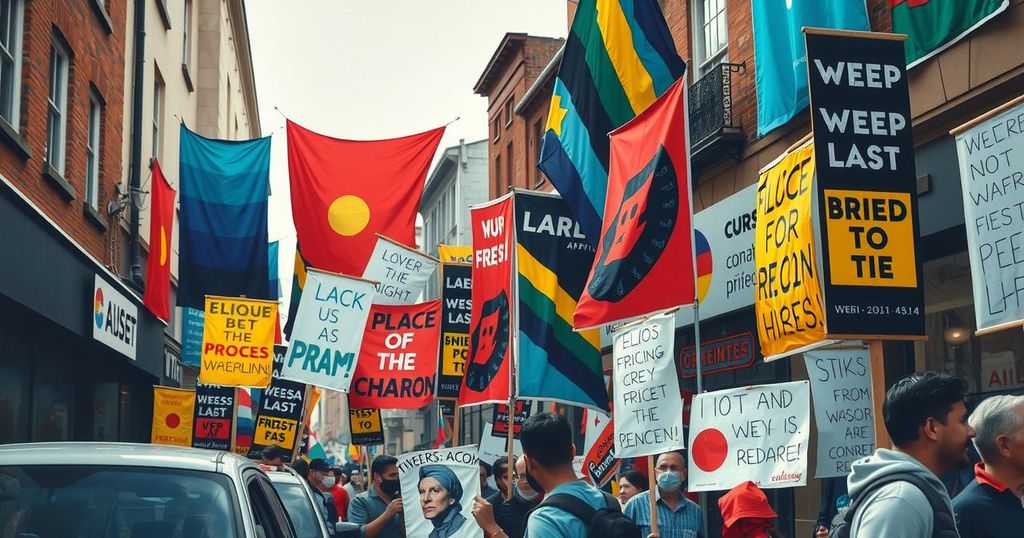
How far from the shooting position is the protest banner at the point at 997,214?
600 cm

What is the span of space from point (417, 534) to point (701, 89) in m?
8.56

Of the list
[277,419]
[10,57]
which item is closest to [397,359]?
[277,419]

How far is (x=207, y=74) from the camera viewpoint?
3184 centimetres

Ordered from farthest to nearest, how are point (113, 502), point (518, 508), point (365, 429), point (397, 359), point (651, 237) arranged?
point (365, 429) < point (397, 359) < point (651, 237) < point (518, 508) < point (113, 502)

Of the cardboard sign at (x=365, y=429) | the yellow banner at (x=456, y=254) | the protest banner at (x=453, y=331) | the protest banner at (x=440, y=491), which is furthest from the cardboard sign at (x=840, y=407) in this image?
the yellow banner at (x=456, y=254)

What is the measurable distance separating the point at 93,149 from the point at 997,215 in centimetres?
1375

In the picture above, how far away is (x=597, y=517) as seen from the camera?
4074 mm

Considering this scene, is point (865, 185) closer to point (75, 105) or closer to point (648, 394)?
Answer: point (648, 394)

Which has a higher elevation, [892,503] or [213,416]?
[213,416]

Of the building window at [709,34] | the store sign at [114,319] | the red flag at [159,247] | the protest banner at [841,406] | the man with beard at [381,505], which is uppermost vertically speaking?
the building window at [709,34]

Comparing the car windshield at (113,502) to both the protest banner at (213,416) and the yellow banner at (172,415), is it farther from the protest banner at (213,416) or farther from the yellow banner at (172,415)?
the yellow banner at (172,415)

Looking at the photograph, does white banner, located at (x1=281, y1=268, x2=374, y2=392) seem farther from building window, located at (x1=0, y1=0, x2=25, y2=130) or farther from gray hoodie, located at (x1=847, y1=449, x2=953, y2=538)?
gray hoodie, located at (x1=847, y1=449, x2=953, y2=538)

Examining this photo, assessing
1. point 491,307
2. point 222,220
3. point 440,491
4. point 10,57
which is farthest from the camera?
point 222,220

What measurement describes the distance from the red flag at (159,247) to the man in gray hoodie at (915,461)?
51.8 feet
